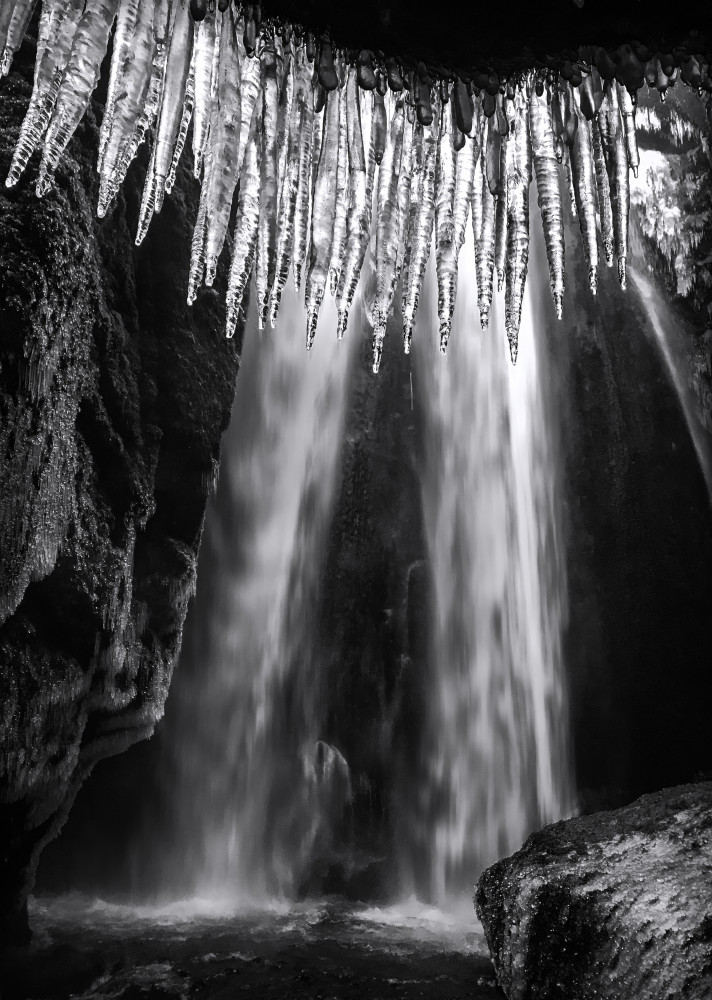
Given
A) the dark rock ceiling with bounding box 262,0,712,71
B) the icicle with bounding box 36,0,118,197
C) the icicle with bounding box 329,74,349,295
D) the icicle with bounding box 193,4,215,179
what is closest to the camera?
the dark rock ceiling with bounding box 262,0,712,71

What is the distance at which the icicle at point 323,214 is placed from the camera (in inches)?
157

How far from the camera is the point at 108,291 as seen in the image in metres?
6.55

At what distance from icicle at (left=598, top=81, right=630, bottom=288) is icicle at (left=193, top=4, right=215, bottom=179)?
2105mm

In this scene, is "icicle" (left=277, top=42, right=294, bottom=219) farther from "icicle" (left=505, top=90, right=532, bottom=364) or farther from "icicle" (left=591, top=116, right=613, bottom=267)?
"icicle" (left=591, top=116, right=613, bottom=267)

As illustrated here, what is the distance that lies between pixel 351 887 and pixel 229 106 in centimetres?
→ 970

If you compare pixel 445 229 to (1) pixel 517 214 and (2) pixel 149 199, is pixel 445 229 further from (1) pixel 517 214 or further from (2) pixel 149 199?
(2) pixel 149 199

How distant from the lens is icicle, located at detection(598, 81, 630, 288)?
4016 millimetres

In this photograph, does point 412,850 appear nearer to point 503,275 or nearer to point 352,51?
point 503,275

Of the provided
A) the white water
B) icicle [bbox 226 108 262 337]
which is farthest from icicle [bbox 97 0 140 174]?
the white water

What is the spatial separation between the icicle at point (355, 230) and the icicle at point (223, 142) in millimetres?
792

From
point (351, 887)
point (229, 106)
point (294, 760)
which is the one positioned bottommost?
point (351, 887)

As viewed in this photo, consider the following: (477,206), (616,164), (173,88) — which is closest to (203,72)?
(173,88)

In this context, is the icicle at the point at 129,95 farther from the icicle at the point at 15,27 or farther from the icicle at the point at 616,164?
the icicle at the point at 616,164

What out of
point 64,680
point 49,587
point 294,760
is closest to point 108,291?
point 49,587
